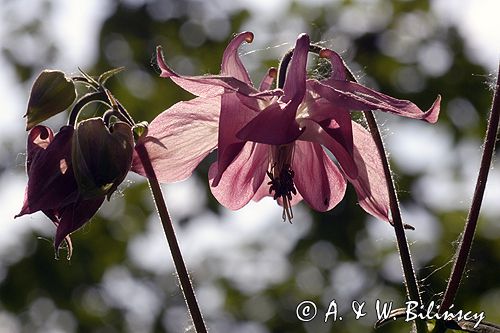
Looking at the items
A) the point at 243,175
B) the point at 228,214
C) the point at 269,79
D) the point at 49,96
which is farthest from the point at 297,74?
the point at 228,214

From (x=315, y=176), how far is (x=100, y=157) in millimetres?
726

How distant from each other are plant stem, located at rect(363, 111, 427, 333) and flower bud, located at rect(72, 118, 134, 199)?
65cm

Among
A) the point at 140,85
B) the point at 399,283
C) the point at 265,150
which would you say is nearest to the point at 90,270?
the point at 140,85

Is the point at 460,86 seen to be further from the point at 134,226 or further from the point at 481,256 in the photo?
the point at 134,226

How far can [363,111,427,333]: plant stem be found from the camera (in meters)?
2.56

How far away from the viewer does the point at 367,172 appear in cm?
284

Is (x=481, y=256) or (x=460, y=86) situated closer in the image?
(x=481, y=256)

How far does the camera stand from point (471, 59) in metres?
12.7

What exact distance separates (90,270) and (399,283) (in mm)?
4243

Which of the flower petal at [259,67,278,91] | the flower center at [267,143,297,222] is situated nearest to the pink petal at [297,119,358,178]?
the flower center at [267,143,297,222]

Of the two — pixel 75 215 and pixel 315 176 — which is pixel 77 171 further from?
pixel 315 176

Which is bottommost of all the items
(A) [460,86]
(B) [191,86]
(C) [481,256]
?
(C) [481,256]

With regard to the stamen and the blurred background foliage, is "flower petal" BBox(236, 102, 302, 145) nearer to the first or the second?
the stamen

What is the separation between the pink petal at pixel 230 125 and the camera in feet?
8.62
